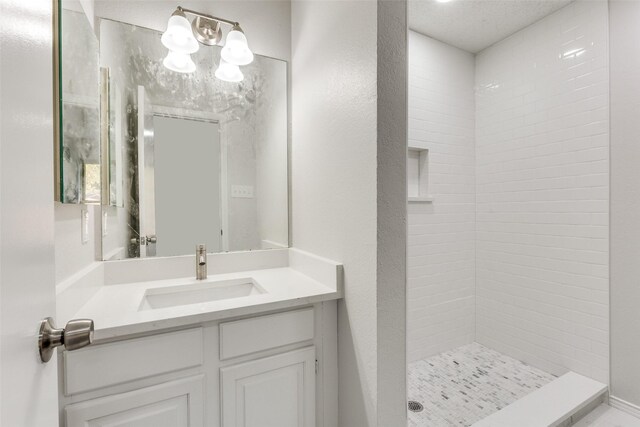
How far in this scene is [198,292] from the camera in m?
1.38

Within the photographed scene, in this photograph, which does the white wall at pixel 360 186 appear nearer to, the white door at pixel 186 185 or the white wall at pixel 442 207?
the white door at pixel 186 185

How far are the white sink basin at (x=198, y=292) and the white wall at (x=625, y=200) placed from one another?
2.02m

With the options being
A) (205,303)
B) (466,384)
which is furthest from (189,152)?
(466,384)

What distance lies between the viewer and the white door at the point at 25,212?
0.37 m

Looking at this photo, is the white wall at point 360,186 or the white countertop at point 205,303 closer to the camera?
the white countertop at point 205,303

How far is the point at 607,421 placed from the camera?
1.62 m

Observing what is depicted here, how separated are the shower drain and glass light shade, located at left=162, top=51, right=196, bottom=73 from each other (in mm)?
2223

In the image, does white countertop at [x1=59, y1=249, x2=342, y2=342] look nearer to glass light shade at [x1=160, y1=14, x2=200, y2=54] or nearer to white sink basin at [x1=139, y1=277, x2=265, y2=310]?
white sink basin at [x1=139, y1=277, x2=265, y2=310]

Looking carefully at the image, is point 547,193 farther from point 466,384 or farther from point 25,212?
point 25,212

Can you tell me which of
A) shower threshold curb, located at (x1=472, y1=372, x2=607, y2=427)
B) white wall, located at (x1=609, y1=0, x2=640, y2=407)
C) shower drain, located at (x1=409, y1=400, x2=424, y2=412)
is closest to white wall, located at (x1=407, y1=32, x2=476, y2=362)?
shower drain, located at (x1=409, y1=400, x2=424, y2=412)

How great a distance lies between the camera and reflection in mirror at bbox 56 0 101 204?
0.92 metres

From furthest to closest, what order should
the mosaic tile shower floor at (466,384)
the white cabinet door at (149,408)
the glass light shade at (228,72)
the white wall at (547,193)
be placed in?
the white wall at (547,193) < the mosaic tile shower floor at (466,384) < the glass light shade at (228,72) < the white cabinet door at (149,408)

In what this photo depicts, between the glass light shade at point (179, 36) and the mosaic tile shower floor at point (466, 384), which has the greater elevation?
the glass light shade at point (179, 36)

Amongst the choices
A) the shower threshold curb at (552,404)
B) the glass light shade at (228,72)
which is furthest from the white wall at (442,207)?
the glass light shade at (228,72)
